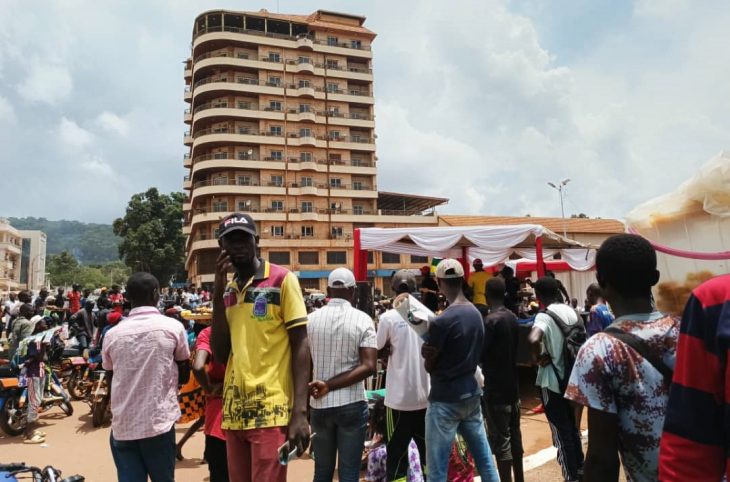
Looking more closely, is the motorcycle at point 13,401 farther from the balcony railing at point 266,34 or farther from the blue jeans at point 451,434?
the balcony railing at point 266,34

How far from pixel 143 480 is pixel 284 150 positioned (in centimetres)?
4184

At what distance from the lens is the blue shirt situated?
3328 millimetres

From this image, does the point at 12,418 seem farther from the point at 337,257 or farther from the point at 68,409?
the point at 337,257

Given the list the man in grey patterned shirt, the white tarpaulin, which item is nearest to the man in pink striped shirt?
the man in grey patterned shirt

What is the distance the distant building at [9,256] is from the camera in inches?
2466

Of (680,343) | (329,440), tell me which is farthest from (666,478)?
(329,440)

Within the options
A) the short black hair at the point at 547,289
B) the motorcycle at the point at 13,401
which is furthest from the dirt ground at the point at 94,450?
the short black hair at the point at 547,289

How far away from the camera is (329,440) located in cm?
309

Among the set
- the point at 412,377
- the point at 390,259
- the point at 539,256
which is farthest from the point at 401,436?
the point at 390,259

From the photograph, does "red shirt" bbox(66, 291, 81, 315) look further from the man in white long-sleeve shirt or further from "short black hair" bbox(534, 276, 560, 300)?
"short black hair" bbox(534, 276, 560, 300)

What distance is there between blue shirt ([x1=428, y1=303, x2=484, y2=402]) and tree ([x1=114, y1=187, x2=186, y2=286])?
159 ft

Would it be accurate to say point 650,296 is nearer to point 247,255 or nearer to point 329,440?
point 247,255

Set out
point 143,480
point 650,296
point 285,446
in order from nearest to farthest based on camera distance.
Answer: point 650,296, point 285,446, point 143,480

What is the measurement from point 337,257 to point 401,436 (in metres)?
38.7
